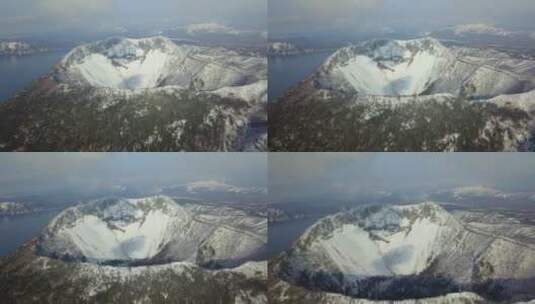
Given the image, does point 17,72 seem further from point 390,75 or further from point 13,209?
point 390,75

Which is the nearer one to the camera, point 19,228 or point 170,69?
point 19,228

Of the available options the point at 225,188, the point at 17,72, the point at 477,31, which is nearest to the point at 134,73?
the point at 17,72

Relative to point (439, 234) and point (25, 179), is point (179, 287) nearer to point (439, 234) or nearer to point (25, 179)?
point (25, 179)

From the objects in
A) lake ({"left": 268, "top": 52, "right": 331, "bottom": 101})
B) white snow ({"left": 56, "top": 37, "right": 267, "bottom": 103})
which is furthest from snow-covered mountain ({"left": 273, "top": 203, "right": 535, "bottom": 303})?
white snow ({"left": 56, "top": 37, "right": 267, "bottom": 103})

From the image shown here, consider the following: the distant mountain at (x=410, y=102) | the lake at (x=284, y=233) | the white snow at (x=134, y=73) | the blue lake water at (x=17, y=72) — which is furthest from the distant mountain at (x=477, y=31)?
the blue lake water at (x=17, y=72)

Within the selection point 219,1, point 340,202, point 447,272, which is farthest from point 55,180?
point 447,272

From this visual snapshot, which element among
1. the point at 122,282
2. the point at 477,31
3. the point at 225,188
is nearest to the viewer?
the point at 477,31

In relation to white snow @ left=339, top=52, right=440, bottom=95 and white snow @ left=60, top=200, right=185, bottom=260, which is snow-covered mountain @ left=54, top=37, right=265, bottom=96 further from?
white snow @ left=60, top=200, right=185, bottom=260

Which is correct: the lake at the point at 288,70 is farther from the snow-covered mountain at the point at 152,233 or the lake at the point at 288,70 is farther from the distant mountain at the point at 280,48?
the snow-covered mountain at the point at 152,233
